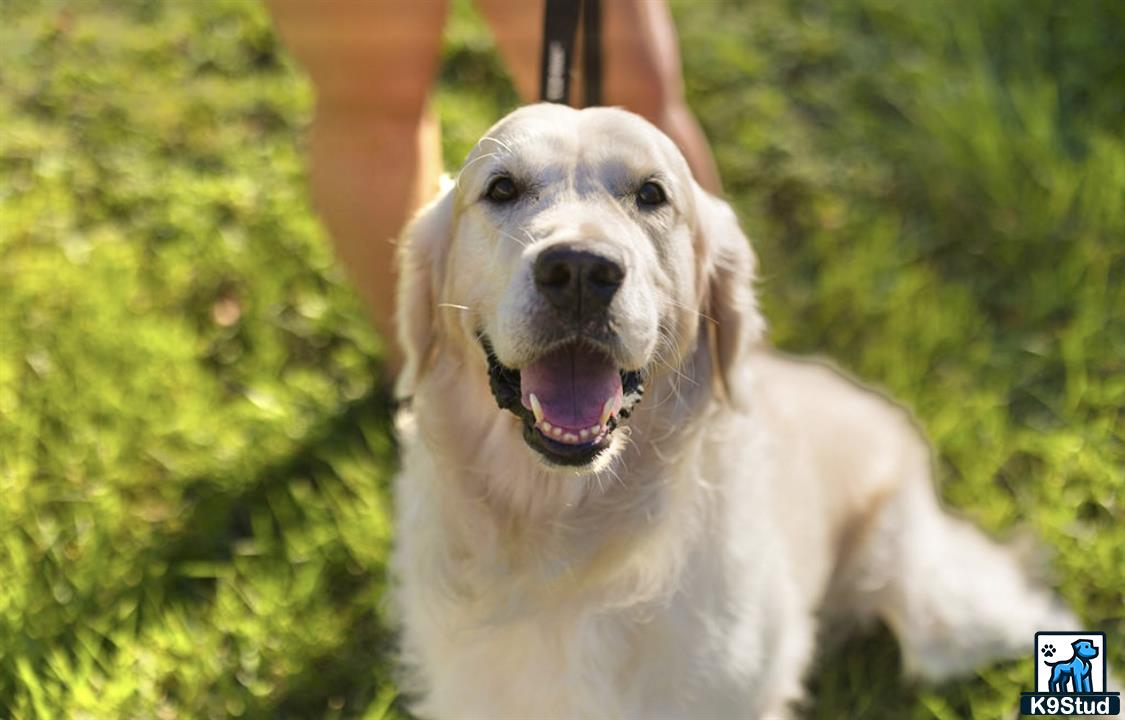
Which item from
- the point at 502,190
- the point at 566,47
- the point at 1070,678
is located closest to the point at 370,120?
the point at 566,47

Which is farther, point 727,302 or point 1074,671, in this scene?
point 1074,671

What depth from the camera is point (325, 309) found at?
373 centimetres

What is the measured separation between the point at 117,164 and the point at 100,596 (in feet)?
6.51

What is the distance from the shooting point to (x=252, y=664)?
275cm

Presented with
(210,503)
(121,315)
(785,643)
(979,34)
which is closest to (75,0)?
(121,315)

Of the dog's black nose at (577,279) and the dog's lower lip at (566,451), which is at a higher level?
the dog's black nose at (577,279)

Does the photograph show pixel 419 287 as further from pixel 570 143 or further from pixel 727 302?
pixel 727 302

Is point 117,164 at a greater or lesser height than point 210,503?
greater

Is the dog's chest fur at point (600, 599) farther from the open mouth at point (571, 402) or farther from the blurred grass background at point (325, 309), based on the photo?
the blurred grass background at point (325, 309)

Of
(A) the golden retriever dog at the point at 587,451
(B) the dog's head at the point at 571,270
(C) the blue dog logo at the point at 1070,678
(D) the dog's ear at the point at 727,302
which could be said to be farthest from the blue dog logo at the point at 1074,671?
(B) the dog's head at the point at 571,270

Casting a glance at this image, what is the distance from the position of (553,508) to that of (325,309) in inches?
71.9

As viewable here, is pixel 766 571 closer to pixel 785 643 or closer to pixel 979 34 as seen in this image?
pixel 785 643

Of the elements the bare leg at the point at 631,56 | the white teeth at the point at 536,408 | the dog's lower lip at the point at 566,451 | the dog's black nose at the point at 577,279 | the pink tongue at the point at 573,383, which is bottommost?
the dog's lower lip at the point at 566,451

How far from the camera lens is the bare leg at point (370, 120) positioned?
2582 mm
